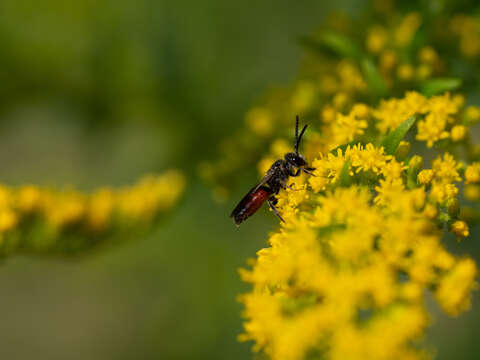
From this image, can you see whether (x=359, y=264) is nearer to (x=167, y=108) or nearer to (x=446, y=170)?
(x=446, y=170)

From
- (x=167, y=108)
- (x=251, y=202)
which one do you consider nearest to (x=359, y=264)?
(x=251, y=202)

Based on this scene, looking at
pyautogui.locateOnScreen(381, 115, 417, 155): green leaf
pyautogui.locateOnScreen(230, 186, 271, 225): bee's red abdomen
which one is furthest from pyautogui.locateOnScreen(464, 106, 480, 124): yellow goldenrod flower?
pyautogui.locateOnScreen(230, 186, 271, 225): bee's red abdomen

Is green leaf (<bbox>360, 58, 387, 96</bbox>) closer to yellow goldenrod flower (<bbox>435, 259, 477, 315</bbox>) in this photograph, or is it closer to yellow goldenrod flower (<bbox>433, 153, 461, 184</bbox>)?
yellow goldenrod flower (<bbox>433, 153, 461, 184</bbox>)

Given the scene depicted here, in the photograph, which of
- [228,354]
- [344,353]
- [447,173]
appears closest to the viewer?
[344,353]

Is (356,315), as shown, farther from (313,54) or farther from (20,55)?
(20,55)

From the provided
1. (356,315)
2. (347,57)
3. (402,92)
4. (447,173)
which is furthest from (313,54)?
(356,315)

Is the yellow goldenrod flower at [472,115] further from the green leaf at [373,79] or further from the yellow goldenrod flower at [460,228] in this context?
the yellow goldenrod flower at [460,228]
